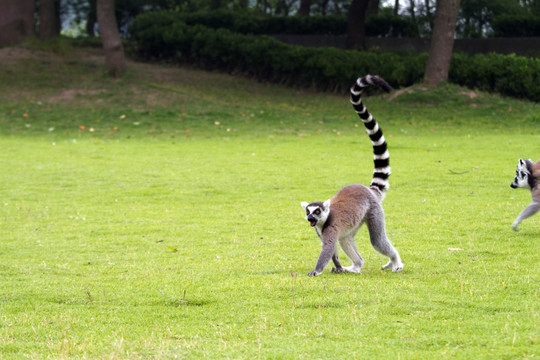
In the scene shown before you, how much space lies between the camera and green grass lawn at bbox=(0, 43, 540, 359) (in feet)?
19.3

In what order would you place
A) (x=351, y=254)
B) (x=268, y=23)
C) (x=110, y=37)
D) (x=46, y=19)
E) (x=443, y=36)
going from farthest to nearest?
(x=268, y=23) → (x=46, y=19) → (x=110, y=37) → (x=443, y=36) → (x=351, y=254)

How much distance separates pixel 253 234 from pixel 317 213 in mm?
3302

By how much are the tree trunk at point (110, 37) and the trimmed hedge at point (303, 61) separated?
522cm

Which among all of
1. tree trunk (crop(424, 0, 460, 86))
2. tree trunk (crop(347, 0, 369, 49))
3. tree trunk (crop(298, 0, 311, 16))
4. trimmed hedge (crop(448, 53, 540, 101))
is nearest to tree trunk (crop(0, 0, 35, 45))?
tree trunk (crop(298, 0, 311, 16))

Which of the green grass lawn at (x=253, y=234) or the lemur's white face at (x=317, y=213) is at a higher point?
the lemur's white face at (x=317, y=213)

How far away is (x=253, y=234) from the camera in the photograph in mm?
11094

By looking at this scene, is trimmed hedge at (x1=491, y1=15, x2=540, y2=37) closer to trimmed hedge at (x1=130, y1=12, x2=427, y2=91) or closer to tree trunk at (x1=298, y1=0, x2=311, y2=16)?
trimmed hedge at (x1=130, y1=12, x2=427, y2=91)

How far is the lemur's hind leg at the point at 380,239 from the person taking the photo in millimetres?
8180

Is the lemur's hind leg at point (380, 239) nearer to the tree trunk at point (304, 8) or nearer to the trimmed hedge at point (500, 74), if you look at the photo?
the trimmed hedge at point (500, 74)

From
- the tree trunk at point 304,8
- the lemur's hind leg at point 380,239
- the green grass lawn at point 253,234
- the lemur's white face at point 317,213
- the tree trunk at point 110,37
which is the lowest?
the green grass lawn at point 253,234

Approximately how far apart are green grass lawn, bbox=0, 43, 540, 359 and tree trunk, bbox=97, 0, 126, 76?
369 centimetres

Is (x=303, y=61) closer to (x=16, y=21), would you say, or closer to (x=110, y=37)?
(x=110, y=37)

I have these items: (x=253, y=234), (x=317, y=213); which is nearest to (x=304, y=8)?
(x=253, y=234)

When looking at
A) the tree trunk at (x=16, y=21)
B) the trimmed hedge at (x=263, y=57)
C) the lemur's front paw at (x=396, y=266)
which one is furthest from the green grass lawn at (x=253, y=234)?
the tree trunk at (x=16, y=21)
